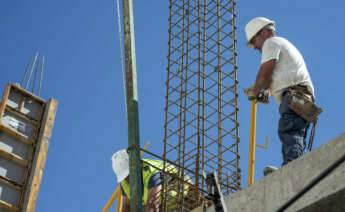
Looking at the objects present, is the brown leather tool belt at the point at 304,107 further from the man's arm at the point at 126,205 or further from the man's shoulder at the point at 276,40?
the man's arm at the point at 126,205

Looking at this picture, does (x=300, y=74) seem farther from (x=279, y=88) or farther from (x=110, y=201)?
(x=110, y=201)

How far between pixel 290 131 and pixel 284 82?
1.72ft

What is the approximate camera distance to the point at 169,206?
281 inches

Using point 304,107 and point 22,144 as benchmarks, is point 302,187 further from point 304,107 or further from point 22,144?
point 22,144

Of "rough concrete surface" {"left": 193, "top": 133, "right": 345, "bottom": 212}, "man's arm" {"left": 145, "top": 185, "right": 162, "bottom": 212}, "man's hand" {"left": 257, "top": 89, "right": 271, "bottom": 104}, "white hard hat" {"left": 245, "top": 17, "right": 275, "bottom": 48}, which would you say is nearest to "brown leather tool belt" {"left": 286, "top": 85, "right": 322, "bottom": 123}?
"man's hand" {"left": 257, "top": 89, "right": 271, "bottom": 104}

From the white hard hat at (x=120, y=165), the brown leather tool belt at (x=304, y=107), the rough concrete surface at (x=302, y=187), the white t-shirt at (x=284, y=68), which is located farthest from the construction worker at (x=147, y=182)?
the rough concrete surface at (x=302, y=187)

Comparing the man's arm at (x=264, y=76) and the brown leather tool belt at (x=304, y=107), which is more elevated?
the man's arm at (x=264, y=76)

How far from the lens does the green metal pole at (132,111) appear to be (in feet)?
15.9

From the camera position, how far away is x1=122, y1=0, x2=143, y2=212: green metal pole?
484 cm

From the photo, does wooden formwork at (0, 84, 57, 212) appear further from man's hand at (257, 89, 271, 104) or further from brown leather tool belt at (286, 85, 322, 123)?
brown leather tool belt at (286, 85, 322, 123)

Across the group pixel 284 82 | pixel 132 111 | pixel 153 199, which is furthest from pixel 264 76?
pixel 153 199

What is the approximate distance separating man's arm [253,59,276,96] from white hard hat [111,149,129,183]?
2473 mm

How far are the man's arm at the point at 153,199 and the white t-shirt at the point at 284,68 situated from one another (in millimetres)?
2112

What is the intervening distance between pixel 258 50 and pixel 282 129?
1.12 metres
